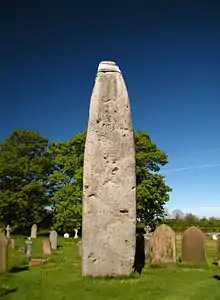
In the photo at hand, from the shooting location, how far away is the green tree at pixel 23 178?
3744 centimetres

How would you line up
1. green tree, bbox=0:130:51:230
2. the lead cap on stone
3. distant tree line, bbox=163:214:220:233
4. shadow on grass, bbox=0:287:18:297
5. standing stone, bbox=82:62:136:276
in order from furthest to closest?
distant tree line, bbox=163:214:220:233 < green tree, bbox=0:130:51:230 < the lead cap on stone < standing stone, bbox=82:62:136:276 < shadow on grass, bbox=0:287:18:297

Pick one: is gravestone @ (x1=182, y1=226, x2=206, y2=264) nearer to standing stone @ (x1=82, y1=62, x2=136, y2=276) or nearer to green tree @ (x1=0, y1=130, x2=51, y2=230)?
standing stone @ (x1=82, y1=62, x2=136, y2=276)

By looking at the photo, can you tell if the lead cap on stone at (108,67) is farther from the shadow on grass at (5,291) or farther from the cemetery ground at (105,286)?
the shadow on grass at (5,291)

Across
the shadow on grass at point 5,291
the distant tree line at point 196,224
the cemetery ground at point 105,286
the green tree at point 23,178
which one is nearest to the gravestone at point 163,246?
the cemetery ground at point 105,286

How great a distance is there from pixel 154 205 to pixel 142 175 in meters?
2.96

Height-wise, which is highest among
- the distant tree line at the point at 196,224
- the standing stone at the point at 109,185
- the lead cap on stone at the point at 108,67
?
the lead cap on stone at the point at 108,67

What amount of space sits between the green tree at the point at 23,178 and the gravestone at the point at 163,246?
87.1ft

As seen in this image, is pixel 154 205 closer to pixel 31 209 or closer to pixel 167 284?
pixel 31 209

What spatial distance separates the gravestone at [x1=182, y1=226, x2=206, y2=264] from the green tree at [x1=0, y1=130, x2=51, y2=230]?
2711 cm

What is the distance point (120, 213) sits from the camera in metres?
9.11

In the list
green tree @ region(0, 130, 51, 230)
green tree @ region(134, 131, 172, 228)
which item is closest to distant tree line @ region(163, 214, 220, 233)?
green tree @ region(134, 131, 172, 228)

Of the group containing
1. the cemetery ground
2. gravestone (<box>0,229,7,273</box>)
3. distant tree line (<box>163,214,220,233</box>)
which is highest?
gravestone (<box>0,229,7,273</box>)

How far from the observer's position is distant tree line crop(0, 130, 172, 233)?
29953 mm

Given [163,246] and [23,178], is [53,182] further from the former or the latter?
[163,246]
